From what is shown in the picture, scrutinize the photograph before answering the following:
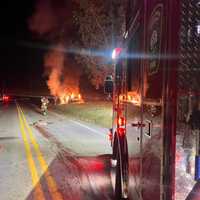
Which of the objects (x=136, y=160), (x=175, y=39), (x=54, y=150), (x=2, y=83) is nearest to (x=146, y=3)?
(x=175, y=39)

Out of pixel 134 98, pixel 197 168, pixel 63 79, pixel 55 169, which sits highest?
pixel 63 79

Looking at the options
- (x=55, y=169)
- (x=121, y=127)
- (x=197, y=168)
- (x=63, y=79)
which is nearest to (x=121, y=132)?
(x=121, y=127)

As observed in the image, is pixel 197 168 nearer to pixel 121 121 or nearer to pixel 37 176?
pixel 121 121

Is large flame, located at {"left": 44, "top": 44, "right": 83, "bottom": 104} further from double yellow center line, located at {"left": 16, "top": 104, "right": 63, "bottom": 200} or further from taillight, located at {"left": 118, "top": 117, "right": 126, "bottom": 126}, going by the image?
taillight, located at {"left": 118, "top": 117, "right": 126, "bottom": 126}

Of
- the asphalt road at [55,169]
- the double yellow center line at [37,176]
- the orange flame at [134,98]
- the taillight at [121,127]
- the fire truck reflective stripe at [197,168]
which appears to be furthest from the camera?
the asphalt road at [55,169]

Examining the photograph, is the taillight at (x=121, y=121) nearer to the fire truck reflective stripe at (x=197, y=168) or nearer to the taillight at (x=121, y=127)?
the taillight at (x=121, y=127)

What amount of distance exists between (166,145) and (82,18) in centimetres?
2067

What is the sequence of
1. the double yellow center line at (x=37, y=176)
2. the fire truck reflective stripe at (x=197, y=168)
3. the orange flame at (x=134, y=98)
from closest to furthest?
the fire truck reflective stripe at (x=197, y=168), the orange flame at (x=134, y=98), the double yellow center line at (x=37, y=176)

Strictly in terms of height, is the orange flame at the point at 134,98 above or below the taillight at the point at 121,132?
above

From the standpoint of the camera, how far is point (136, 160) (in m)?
3.68

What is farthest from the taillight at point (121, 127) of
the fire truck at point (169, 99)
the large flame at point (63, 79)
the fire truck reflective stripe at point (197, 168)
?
the large flame at point (63, 79)

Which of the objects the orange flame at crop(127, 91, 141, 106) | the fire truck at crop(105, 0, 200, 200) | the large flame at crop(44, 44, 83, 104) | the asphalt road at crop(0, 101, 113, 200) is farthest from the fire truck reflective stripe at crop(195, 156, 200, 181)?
the large flame at crop(44, 44, 83, 104)

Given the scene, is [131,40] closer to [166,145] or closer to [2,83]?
[166,145]

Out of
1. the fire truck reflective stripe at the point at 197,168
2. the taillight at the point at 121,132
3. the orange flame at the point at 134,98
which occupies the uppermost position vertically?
the orange flame at the point at 134,98
